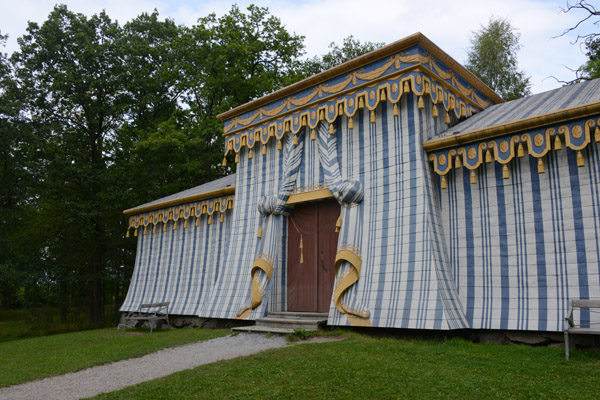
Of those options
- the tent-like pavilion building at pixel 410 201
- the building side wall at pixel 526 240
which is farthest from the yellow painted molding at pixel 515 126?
the building side wall at pixel 526 240

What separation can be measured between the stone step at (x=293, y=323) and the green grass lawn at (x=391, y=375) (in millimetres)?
1896

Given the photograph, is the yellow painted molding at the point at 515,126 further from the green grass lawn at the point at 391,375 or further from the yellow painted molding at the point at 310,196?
the green grass lawn at the point at 391,375

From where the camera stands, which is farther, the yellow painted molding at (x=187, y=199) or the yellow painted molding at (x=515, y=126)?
the yellow painted molding at (x=187, y=199)

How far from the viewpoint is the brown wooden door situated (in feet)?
33.5

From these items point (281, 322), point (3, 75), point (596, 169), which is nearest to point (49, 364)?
point (281, 322)

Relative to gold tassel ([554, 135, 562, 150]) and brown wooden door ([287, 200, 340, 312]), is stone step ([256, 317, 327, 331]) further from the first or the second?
gold tassel ([554, 135, 562, 150])

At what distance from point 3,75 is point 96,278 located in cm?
992

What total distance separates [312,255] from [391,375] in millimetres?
5152

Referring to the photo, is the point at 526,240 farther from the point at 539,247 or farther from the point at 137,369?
the point at 137,369

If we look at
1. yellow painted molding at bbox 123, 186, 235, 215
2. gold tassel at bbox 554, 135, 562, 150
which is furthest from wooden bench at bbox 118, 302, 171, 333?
gold tassel at bbox 554, 135, 562, 150


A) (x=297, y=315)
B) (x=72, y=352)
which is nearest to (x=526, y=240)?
(x=297, y=315)

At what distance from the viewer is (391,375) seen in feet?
18.1

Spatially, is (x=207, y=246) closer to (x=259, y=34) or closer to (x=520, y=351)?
(x=520, y=351)

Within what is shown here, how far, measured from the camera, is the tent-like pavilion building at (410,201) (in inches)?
293
